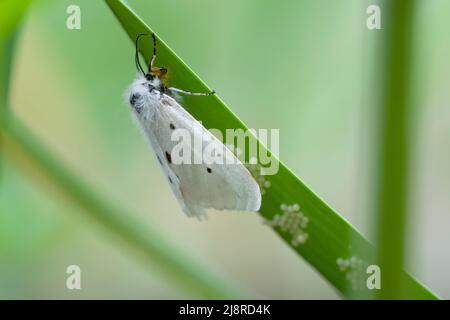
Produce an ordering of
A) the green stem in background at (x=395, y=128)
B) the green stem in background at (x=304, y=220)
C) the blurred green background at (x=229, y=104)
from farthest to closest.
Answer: the blurred green background at (x=229, y=104) → the green stem in background at (x=304, y=220) → the green stem in background at (x=395, y=128)

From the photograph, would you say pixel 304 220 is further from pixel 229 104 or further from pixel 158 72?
pixel 229 104

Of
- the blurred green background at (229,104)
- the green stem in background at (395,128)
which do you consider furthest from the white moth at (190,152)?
the green stem in background at (395,128)

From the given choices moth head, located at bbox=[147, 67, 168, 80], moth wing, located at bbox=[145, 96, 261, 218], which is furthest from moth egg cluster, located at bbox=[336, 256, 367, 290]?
moth head, located at bbox=[147, 67, 168, 80]

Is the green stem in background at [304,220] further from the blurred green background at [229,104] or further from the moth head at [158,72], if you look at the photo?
the blurred green background at [229,104]

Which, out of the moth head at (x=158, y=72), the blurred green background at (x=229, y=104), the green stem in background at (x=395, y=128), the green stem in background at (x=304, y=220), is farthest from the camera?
the blurred green background at (x=229, y=104)

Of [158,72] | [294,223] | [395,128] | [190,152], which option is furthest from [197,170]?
[395,128]

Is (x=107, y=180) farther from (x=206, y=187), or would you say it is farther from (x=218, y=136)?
(x=218, y=136)
